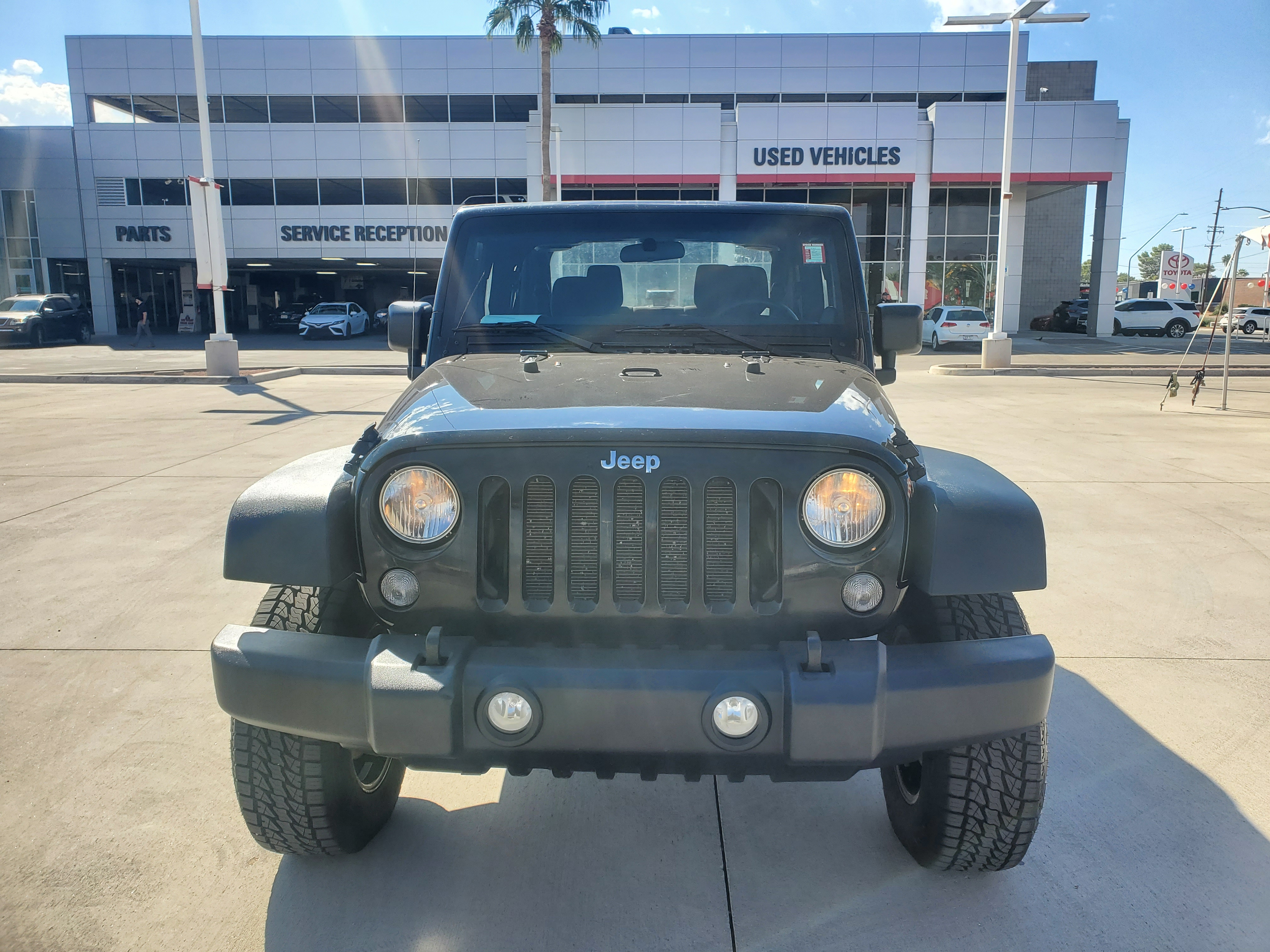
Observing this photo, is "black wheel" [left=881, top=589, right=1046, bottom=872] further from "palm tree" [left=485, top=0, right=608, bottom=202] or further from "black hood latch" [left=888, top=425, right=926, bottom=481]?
"palm tree" [left=485, top=0, right=608, bottom=202]

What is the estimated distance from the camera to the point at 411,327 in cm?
368

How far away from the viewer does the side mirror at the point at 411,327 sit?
3678mm

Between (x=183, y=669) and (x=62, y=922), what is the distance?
1.67 meters

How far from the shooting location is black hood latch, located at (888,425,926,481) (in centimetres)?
226

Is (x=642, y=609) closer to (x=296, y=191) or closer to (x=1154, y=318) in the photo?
(x=296, y=191)

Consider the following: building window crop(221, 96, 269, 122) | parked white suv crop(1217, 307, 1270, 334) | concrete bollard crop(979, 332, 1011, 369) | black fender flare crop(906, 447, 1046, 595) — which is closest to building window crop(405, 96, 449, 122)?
building window crop(221, 96, 269, 122)

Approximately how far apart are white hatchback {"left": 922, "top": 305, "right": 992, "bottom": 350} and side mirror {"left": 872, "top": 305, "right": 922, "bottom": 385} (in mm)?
26856

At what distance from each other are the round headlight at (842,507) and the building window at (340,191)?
3895cm

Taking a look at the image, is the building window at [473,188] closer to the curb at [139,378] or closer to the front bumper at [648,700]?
the curb at [139,378]

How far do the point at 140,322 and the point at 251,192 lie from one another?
9.01m

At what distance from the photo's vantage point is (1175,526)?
20.6ft

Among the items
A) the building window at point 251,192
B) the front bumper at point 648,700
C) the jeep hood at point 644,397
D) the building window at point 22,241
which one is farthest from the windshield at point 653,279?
the building window at point 22,241

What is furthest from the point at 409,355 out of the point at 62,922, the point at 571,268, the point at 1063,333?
the point at 1063,333

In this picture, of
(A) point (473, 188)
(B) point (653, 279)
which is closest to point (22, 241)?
(A) point (473, 188)
